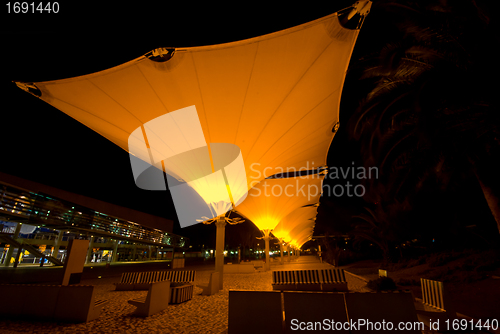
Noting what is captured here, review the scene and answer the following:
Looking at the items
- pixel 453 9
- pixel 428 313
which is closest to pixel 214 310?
pixel 428 313

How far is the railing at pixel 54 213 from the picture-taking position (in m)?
13.0

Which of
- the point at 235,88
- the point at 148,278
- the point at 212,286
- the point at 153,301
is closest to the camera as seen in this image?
the point at 153,301

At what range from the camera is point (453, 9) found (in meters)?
4.52

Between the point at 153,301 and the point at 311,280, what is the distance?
505cm

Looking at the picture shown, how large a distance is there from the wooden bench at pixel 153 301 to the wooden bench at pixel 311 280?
11.9 ft

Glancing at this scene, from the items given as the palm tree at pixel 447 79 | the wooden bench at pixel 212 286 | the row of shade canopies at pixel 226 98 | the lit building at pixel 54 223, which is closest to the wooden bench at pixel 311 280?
the wooden bench at pixel 212 286

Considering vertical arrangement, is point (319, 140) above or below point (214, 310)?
above

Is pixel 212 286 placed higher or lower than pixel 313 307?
lower

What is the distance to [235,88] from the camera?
577 centimetres

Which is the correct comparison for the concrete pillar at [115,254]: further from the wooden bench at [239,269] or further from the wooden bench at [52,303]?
the wooden bench at [52,303]

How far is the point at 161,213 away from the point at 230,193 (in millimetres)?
29756

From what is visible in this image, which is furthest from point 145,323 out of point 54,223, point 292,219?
point 292,219

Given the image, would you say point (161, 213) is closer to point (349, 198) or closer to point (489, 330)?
point (349, 198)

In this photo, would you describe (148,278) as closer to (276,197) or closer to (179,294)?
(179,294)
